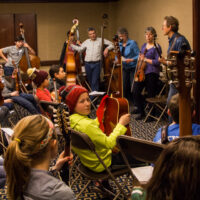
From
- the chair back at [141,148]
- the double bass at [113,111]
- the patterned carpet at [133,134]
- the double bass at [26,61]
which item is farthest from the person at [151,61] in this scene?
the chair back at [141,148]

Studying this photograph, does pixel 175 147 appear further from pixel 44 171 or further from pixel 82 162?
pixel 82 162

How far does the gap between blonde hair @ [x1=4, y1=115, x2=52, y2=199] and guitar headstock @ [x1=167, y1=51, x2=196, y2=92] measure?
101cm

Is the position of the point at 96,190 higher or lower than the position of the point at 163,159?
lower

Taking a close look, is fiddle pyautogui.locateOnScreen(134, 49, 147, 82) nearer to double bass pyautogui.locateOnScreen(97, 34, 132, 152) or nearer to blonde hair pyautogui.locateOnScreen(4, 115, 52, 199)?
double bass pyautogui.locateOnScreen(97, 34, 132, 152)

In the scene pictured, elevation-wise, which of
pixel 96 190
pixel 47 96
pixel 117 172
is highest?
pixel 47 96

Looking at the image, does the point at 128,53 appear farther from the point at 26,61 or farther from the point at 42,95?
the point at 42,95

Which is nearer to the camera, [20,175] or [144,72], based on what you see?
[20,175]

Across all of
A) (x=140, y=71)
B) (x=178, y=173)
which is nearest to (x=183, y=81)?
(x=178, y=173)

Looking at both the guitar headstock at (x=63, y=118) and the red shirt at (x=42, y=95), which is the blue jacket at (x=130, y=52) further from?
the guitar headstock at (x=63, y=118)

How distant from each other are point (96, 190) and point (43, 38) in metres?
7.00

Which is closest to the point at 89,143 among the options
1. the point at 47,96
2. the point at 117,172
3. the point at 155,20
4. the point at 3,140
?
the point at 117,172

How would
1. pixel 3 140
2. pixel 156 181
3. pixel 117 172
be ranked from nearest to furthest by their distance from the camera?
pixel 156 181 < pixel 117 172 < pixel 3 140

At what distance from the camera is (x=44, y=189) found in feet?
4.99

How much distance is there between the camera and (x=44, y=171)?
159 centimetres
